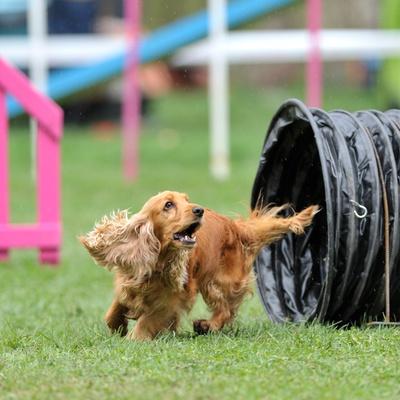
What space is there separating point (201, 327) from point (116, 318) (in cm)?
45

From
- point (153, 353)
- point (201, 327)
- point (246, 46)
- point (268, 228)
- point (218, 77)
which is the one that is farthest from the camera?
point (246, 46)

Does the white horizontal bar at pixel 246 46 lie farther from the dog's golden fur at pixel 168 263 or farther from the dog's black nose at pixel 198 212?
the dog's black nose at pixel 198 212

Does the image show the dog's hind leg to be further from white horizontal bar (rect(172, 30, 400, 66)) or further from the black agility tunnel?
white horizontal bar (rect(172, 30, 400, 66))

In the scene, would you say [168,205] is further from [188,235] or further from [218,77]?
[218,77]

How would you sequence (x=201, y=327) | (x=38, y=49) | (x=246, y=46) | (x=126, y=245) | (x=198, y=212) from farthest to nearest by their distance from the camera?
(x=246, y=46)
(x=38, y=49)
(x=201, y=327)
(x=126, y=245)
(x=198, y=212)

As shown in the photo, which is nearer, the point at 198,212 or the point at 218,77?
the point at 198,212

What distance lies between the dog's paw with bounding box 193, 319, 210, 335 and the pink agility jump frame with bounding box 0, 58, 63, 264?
2939mm

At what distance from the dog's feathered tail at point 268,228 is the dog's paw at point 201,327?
52 centimetres

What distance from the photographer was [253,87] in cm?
2525

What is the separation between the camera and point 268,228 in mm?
5344

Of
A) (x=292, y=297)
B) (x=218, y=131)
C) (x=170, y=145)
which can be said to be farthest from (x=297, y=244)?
(x=170, y=145)

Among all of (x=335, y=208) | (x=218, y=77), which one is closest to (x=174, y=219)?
(x=335, y=208)

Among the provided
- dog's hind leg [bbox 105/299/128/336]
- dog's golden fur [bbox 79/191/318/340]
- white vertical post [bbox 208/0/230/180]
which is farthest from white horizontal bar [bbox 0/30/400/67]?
dog's hind leg [bbox 105/299/128/336]

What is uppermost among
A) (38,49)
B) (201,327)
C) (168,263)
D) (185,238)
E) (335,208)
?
(38,49)
